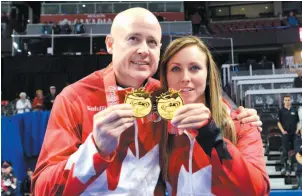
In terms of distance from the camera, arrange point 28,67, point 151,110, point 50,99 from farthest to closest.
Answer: point 28,67, point 50,99, point 151,110

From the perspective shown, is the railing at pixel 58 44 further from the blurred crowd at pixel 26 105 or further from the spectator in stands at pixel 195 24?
the spectator in stands at pixel 195 24

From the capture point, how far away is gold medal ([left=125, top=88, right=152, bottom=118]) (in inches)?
47.5

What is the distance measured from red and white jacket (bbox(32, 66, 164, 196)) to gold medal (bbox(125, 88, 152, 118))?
14 cm

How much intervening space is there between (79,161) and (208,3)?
21.6 m

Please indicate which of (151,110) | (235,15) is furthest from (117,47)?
(235,15)

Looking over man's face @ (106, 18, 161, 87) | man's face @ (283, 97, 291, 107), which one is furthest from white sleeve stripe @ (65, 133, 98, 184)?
man's face @ (283, 97, 291, 107)

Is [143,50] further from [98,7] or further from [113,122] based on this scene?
[98,7]

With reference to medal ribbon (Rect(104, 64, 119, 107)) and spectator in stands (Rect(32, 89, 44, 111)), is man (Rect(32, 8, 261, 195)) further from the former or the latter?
spectator in stands (Rect(32, 89, 44, 111))

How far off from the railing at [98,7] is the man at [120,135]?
14.6 metres

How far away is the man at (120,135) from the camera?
119cm

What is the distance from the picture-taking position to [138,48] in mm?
1330

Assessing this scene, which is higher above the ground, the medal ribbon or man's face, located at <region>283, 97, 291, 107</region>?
the medal ribbon

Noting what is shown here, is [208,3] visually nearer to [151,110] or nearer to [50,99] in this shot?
[50,99]

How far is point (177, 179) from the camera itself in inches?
56.0
